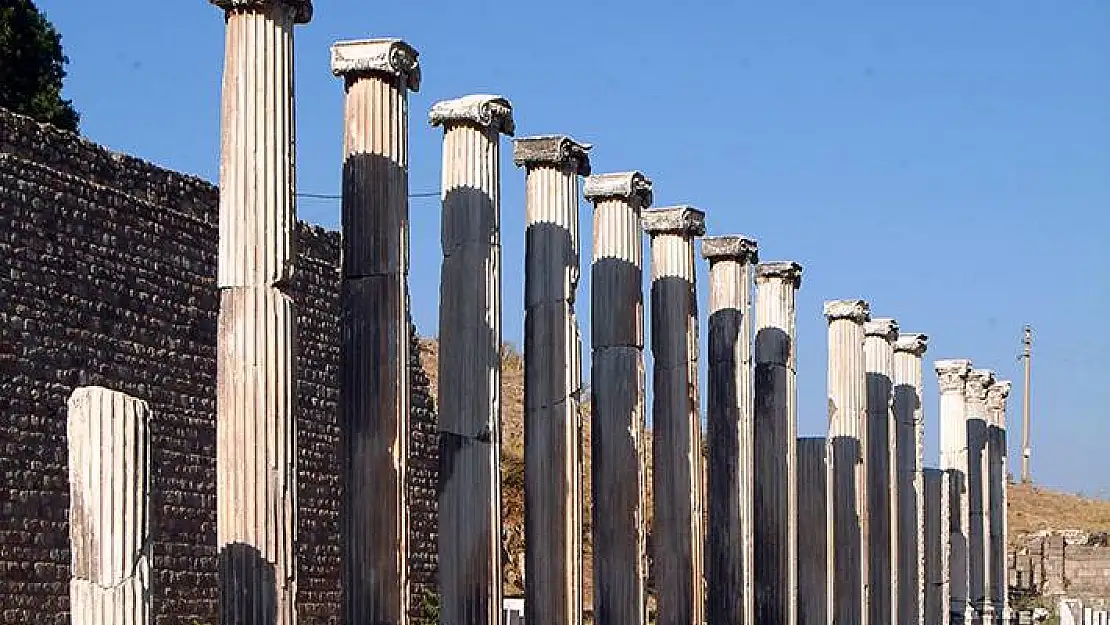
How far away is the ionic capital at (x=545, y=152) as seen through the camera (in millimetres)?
21641

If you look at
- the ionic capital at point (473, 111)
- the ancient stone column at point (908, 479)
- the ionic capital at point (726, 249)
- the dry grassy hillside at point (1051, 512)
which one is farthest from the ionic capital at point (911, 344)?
the dry grassy hillside at point (1051, 512)

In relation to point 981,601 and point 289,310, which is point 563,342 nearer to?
point 289,310

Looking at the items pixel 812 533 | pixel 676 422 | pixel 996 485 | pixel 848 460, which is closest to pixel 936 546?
pixel 996 485

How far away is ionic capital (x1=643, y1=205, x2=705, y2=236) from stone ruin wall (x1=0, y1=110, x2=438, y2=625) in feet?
12.2

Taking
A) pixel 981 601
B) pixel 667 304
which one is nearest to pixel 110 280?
pixel 667 304

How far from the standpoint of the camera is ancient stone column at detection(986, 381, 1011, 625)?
38.4 m

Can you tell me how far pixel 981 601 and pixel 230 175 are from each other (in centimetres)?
2375

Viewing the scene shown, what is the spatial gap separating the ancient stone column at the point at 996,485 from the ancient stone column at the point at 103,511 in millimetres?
26288

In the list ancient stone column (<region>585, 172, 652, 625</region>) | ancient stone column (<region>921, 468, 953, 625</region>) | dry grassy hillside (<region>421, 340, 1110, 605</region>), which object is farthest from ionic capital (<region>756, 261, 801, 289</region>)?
dry grassy hillside (<region>421, 340, 1110, 605</region>)

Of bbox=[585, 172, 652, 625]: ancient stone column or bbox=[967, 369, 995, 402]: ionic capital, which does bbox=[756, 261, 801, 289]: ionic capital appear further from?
bbox=[967, 369, 995, 402]: ionic capital

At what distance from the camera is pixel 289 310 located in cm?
1645

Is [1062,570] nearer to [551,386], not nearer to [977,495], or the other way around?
[977,495]

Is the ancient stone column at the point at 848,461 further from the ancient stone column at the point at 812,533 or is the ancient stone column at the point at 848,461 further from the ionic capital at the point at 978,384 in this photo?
the ionic capital at the point at 978,384

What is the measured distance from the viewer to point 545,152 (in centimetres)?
2166
